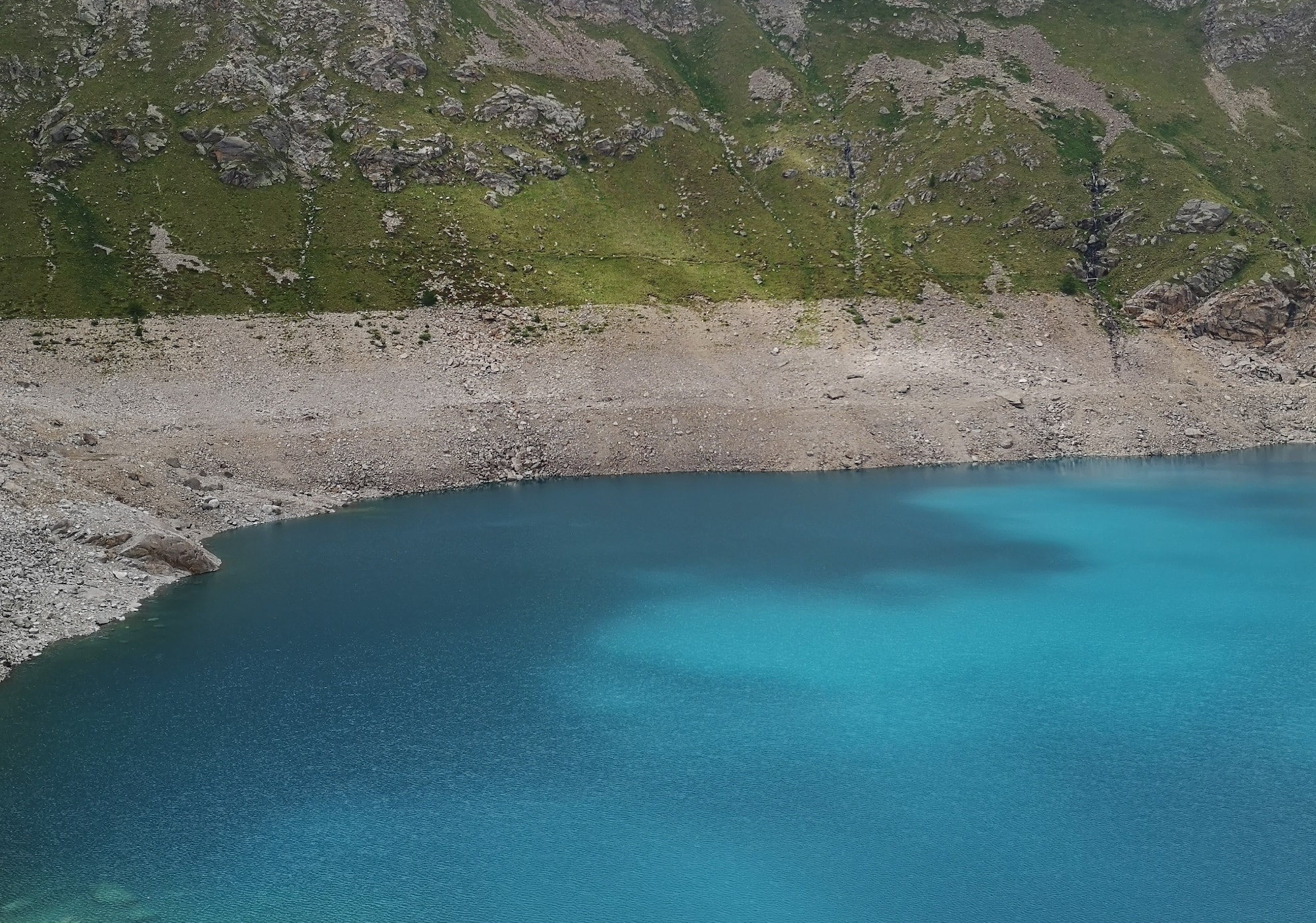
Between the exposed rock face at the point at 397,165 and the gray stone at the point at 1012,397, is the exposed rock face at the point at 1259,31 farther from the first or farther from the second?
the exposed rock face at the point at 397,165

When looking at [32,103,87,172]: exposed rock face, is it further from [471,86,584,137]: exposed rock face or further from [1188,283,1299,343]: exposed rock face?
[1188,283,1299,343]: exposed rock face

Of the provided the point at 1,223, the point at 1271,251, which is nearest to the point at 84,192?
the point at 1,223

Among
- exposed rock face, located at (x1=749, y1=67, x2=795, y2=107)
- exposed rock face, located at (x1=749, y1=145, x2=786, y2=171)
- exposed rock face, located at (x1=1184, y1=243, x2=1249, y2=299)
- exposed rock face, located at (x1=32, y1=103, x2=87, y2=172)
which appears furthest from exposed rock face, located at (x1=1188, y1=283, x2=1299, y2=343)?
exposed rock face, located at (x1=32, y1=103, x2=87, y2=172)

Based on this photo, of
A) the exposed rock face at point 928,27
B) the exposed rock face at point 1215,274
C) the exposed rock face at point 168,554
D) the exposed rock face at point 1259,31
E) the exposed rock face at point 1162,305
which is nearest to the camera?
the exposed rock face at point 168,554

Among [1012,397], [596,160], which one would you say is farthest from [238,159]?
[1012,397]

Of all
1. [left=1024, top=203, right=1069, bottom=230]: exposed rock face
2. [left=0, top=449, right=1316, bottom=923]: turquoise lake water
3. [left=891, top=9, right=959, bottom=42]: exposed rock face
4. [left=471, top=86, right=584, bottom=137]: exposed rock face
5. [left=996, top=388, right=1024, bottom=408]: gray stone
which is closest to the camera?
[left=0, top=449, right=1316, bottom=923]: turquoise lake water

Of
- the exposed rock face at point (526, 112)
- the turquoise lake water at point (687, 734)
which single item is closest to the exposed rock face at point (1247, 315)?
the turquoise lake water at point (687, 734)

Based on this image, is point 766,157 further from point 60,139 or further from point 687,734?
point 687,734
